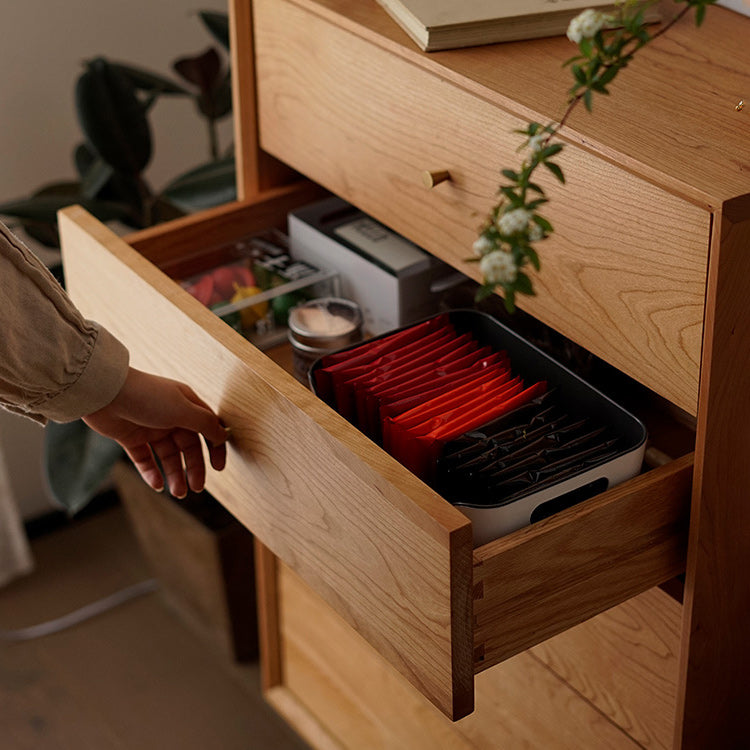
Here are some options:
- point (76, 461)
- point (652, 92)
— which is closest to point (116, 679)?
point (76, 461)

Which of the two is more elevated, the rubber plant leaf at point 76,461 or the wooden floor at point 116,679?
the rubber plant leaf at point 76,461

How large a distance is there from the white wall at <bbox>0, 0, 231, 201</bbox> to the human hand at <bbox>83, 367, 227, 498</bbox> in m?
0.84

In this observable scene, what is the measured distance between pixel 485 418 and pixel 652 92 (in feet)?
0.97

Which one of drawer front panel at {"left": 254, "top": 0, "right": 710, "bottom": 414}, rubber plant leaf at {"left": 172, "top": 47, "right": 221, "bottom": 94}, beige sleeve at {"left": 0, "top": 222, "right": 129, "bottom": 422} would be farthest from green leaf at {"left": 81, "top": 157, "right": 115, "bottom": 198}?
beige sleeve at {"left": 0, "top": 222, "right": 129, "bottom": 422}

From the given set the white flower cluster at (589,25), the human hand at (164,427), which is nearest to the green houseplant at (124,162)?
the human hand at (164,427)

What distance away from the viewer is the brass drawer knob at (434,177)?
3.24 feet

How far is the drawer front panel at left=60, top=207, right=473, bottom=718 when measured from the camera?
0.81 metres

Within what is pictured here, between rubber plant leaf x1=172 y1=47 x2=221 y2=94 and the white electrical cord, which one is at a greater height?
rubber plant leaf x1=172 y1=47 x2=221 y2=94

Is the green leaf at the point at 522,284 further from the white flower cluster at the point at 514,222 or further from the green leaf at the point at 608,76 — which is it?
the green leaf at the point at 608,76

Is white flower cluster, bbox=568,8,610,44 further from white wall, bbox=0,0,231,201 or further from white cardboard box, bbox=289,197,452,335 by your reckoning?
white wall, bbox=0,0,231,201

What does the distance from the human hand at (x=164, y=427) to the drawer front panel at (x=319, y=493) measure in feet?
0.05

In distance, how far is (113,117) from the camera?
5.28 feet

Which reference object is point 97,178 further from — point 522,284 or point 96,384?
point 522,284

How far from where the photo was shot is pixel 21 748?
162 cm
